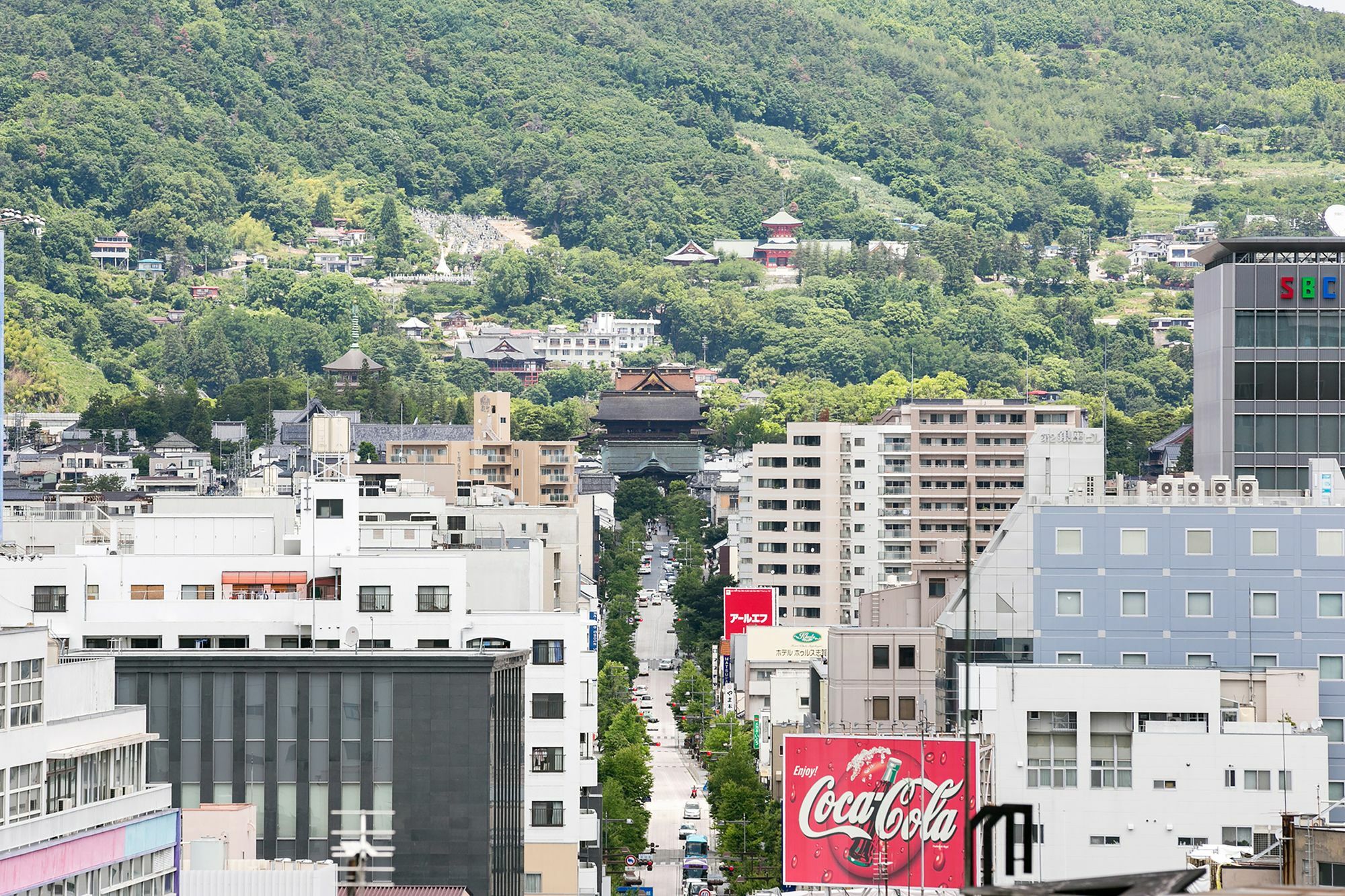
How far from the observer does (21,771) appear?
27.2m

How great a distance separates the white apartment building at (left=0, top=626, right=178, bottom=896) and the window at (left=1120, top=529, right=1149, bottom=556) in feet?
79.2

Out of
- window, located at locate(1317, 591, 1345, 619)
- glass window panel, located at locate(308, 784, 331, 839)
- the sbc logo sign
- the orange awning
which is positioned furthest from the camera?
the sbc logo sign

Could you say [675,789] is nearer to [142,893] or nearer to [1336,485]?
[1336,485]

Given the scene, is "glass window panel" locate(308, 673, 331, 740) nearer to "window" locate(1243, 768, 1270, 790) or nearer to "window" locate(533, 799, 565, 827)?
"window" locate(533, 799, 565, 827)

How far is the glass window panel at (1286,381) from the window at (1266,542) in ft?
38.4

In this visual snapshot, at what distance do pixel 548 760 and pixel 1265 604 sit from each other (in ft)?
47.0

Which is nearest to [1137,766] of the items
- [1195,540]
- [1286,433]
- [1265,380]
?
[1195,540]

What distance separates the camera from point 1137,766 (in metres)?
44.1

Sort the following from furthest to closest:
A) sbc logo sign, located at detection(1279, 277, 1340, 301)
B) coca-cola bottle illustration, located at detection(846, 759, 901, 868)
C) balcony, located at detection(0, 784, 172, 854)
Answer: sbc logo sign, located at detection(1279, 277, 1340, 301), coca-cola bottle illustration, located at detection(846, 759, 901, 868), balcony, located at detection(0, 784, 172, 854)

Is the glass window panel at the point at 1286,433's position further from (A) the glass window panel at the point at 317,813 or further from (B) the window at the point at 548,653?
(A) the glass window panel at the point at 317,813

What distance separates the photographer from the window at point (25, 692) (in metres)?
27.5

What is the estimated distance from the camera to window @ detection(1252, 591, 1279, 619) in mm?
49656

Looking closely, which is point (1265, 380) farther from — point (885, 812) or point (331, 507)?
point (331, 507)

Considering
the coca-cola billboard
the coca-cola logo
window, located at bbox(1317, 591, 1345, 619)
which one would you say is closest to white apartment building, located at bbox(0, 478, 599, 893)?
the coca-cola billboard
